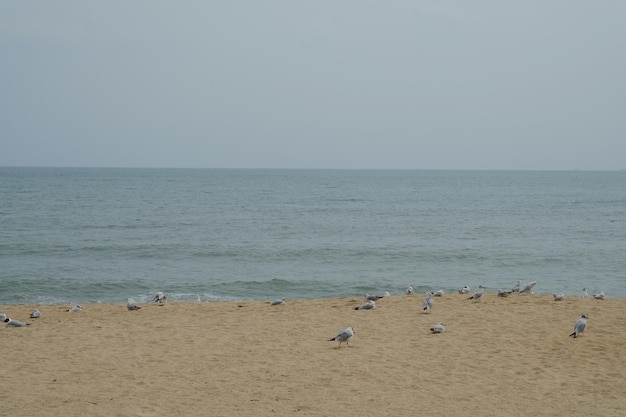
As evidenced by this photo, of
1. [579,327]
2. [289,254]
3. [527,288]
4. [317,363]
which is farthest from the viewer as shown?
[289,254]

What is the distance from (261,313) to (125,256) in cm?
1676

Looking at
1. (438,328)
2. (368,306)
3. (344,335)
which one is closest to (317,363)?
(344,335)

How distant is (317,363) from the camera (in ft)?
40.2

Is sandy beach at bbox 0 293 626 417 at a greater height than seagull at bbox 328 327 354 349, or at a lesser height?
lesser

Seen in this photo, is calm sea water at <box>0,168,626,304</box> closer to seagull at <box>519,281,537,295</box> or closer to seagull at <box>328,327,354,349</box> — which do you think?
Answer: seagull at <box>519,281,537,295</box>

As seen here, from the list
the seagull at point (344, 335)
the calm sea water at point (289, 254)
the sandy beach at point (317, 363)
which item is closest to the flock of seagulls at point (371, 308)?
the seagull at point (344, 335)

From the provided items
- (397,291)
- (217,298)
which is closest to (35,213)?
(217,298)

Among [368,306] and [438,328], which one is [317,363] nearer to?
[438,328]

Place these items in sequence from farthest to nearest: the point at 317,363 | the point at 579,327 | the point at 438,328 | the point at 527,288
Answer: the point at 527,288 < the point at 438,328 < the point at 579,327 < the point at 317,363

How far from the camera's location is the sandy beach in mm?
9977

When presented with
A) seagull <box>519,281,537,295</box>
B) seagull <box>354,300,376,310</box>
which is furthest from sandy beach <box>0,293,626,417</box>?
seagull <box>519,281,537,295</box>

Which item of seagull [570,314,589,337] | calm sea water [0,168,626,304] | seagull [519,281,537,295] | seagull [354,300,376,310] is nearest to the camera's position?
seagull [570,314,589,337]

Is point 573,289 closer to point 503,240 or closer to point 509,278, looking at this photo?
point 509,278

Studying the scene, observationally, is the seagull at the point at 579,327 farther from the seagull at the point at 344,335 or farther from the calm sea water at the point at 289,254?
the calm sea water at the point at 289,254
